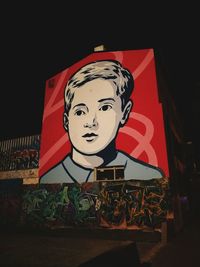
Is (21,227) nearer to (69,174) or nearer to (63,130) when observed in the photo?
(69,174)

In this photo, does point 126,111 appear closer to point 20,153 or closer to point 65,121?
point 65,121

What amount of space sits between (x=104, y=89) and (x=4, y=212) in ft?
29.1

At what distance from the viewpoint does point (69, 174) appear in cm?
1395

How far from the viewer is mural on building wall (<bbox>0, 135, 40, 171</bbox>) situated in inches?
631

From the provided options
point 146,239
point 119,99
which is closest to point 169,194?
point 146,239

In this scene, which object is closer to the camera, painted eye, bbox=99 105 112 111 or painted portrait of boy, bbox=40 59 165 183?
painted portrait of boy, bbox=40 59 165 183

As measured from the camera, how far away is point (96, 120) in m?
13.5

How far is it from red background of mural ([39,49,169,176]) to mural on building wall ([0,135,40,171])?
31.2 inches

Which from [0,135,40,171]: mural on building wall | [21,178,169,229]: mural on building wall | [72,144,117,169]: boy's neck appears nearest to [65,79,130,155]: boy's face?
[72,144,117,169]: boy's neck

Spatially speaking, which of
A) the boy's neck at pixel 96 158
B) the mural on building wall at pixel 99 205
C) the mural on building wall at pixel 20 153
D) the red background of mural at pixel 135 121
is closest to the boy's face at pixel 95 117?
the boy's neck at pixel 96 158

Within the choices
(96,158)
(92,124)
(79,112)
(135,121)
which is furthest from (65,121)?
(135,121)

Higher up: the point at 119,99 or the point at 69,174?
the point at 119,99

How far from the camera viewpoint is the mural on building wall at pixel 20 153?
52.5 feet

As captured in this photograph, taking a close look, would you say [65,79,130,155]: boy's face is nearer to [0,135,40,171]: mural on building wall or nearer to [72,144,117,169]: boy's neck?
[72,144,117,169]: boy's neck
